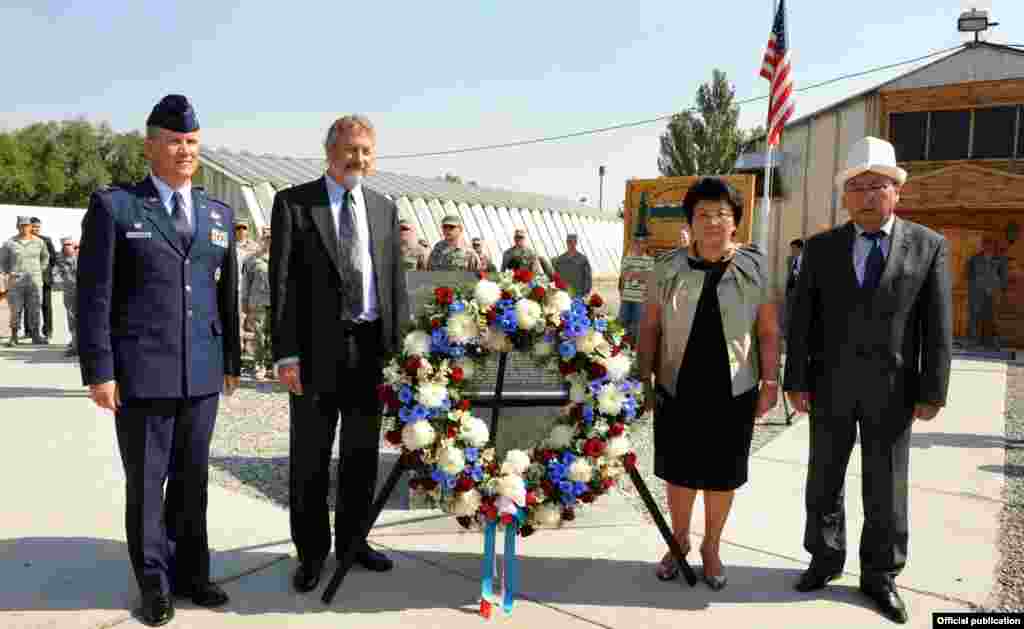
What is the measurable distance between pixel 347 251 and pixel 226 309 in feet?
2.05

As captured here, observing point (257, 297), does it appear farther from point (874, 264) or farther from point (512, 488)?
point (874, 264)

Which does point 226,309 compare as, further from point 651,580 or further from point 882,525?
point 882,525

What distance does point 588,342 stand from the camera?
331 cm

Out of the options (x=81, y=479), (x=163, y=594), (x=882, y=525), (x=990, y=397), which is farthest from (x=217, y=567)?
(x=990, y=397)

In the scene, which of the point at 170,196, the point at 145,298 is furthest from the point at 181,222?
the point at 145,298

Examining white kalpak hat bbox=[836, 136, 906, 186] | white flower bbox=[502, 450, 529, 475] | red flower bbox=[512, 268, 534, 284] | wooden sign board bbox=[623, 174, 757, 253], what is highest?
wooden sign board bbox=[623, 174, 757, 253]

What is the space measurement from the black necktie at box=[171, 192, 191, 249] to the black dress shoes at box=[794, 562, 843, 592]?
3231mm

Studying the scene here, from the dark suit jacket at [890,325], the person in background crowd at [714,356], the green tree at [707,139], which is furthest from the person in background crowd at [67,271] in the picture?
the green tree at [707,139]

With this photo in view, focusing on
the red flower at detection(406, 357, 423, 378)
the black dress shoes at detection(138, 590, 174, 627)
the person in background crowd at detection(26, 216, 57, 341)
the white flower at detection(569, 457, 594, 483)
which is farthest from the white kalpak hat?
the person in background crowd at detection(26, 216, 57, 341)

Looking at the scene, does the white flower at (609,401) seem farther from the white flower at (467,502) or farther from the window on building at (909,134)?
the window on building at (909,134)

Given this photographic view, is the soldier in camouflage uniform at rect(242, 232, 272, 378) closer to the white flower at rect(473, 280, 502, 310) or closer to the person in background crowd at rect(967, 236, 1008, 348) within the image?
the white flower at rect(473, 280, 502, 310)

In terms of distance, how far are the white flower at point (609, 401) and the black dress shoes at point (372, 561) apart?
53.1 inches

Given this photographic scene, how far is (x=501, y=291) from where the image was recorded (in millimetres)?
3334

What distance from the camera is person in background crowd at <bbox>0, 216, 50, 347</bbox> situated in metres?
12.2
